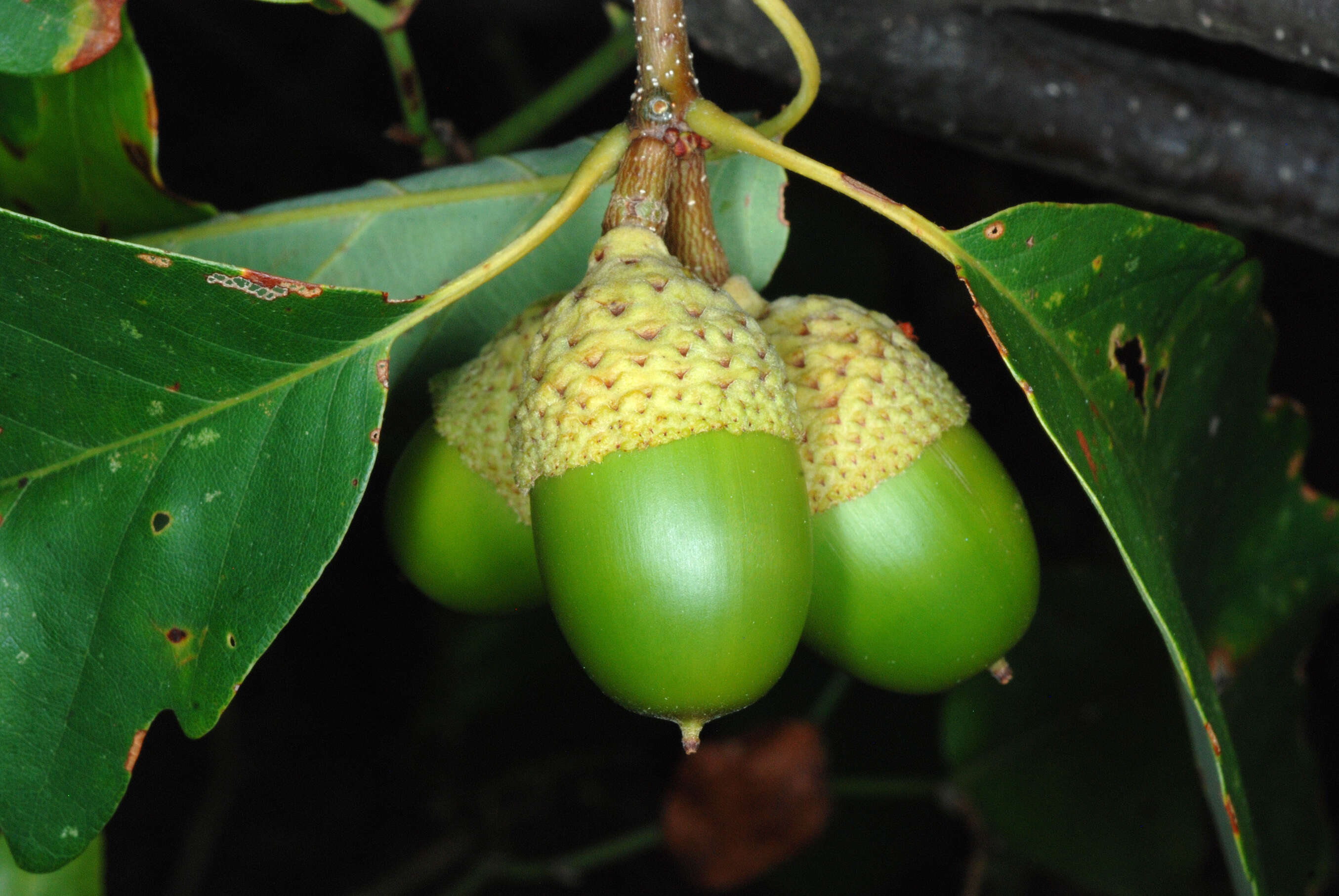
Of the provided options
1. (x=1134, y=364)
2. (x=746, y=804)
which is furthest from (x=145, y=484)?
(x=746, y=804)

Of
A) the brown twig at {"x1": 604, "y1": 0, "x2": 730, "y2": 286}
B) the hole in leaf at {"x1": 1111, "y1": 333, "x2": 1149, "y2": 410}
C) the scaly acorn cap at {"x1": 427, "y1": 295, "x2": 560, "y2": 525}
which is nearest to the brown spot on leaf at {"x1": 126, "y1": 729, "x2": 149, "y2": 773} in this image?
the scaly acorn cap at {"x1": 427, "y1": 295, "x2": 560, "y2": 525}

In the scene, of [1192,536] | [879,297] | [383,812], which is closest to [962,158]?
[879,297]

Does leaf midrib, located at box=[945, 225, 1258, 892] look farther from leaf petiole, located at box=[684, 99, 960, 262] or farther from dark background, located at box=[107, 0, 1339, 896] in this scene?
dark background, located at box=[107, 0, 1339, 896]

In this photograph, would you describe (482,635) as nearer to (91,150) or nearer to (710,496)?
(91,150)

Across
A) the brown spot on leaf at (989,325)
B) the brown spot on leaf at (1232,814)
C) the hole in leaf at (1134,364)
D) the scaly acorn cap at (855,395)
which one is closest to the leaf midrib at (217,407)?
the scaly acorn cap at (855,395)

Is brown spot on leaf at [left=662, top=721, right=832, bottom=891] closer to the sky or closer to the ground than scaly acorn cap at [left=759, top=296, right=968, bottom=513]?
closer to the ground

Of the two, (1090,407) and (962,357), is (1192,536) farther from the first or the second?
(962,357)
